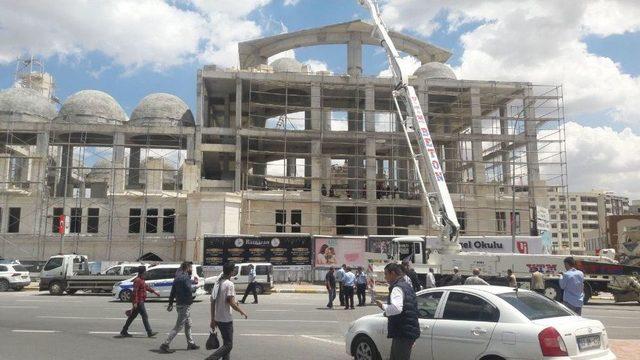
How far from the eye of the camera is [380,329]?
8.10 metres

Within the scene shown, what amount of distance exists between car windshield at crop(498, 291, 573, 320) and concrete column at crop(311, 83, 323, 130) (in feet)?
122

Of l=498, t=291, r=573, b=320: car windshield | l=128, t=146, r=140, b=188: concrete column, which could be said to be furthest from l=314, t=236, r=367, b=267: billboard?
l=498, t=291, r=573, b=320: car windshield

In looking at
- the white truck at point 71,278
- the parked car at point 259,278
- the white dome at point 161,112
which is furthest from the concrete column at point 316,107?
the white truck at point 71,278

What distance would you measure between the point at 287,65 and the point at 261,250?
20.5 meters

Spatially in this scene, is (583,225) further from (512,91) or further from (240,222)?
(240,222)

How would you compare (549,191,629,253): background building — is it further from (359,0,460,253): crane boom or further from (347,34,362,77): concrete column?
(359,0,460,253): crane boom

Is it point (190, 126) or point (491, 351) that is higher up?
point (190, 126)

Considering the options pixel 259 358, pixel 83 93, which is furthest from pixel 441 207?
pixel 83 93

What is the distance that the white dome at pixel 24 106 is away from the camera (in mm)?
42537

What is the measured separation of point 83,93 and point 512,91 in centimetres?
3653

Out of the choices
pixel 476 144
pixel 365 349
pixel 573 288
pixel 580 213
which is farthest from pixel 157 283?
pixel 580 213

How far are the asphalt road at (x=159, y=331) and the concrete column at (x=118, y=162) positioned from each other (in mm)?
21439

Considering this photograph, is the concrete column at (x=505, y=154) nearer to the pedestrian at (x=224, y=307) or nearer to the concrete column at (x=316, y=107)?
the concrete column at (x=316, y=107)

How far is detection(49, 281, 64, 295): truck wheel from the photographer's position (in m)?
26.1
